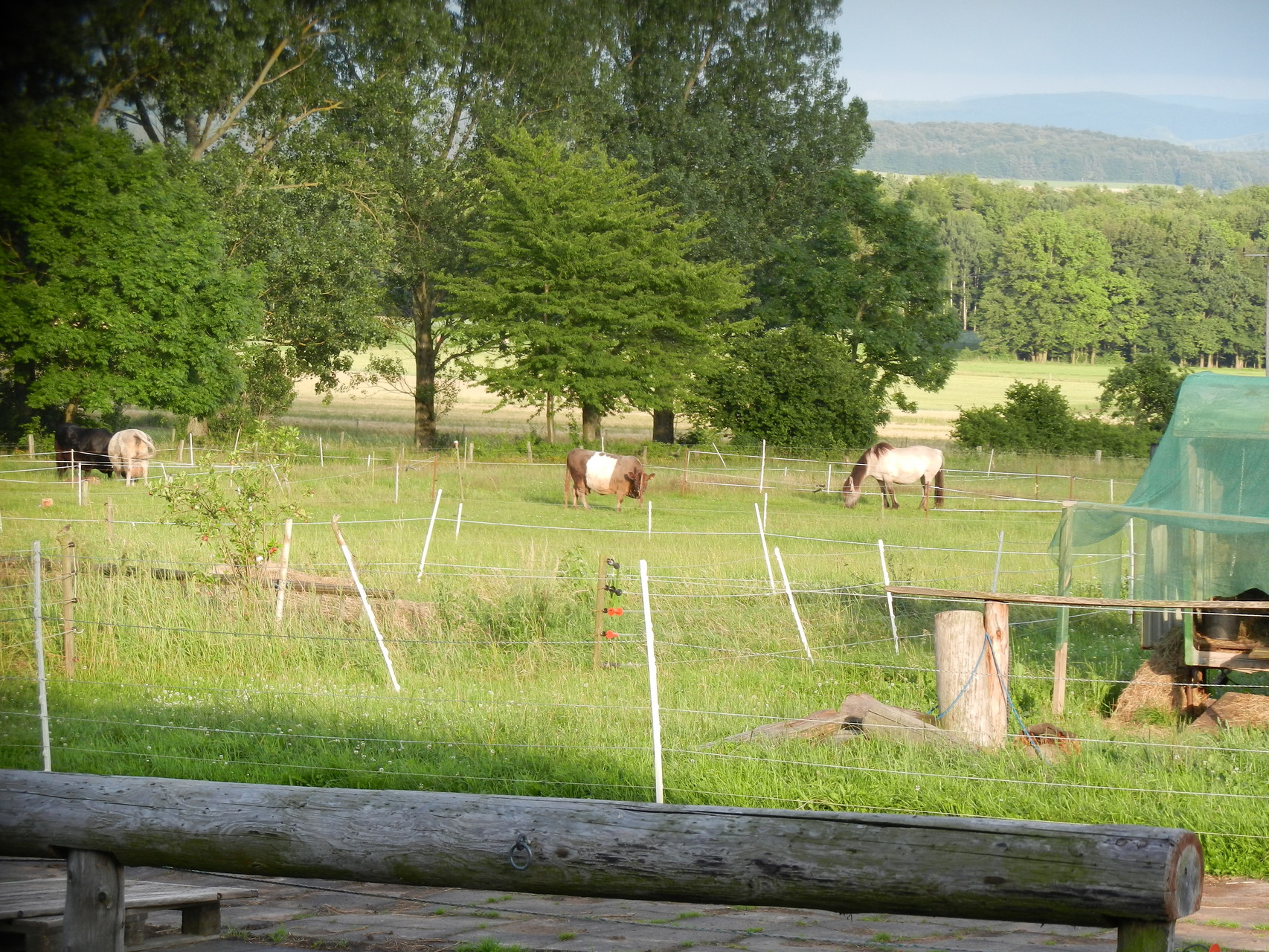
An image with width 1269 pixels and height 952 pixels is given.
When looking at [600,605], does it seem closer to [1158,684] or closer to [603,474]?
[1158,684]

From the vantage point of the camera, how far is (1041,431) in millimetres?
40219

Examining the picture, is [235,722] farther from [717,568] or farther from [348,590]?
[717,568]

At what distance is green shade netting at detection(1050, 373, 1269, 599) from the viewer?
9.22 meters

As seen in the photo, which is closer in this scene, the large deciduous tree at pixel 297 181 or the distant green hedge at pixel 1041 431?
the large deciduous tree at pixel 297 181

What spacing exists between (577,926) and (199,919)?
1.50 metres

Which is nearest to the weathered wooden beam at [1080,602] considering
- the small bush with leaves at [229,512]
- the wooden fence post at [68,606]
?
the wooden fence post at [68,606]

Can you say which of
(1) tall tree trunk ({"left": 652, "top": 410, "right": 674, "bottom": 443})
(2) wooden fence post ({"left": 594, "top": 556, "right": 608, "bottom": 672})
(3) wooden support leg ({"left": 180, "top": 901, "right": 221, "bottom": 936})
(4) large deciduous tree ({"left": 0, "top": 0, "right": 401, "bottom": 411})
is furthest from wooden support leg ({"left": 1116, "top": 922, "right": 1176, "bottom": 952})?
(1) tall tree trunk ({"left": 652, "top": 410, "right": 674, "bottom": 443})

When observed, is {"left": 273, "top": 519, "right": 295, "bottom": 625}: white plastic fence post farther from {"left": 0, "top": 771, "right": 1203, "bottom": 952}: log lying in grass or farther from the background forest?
the background forest

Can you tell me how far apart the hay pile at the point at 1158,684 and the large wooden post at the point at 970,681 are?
4.32 feet

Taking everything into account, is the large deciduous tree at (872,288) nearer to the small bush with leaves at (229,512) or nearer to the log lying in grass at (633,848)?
the small bush with leaves at (229,512)

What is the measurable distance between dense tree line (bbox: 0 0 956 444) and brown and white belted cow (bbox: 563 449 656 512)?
9.97m

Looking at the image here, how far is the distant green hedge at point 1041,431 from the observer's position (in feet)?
131

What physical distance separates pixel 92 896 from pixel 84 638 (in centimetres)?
808

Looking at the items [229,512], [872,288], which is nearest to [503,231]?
[872,288]
